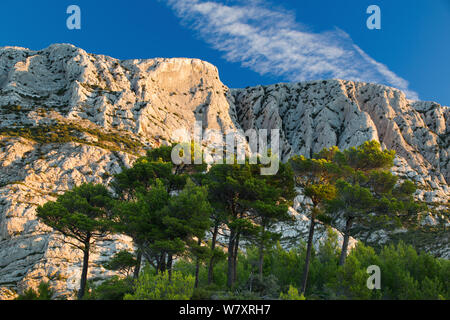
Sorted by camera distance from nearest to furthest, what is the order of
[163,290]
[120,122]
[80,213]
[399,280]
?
[163,290] → [399,280] → [80,213] → [120,122]

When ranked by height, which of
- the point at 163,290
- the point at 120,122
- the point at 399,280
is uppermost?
the point at 120,122

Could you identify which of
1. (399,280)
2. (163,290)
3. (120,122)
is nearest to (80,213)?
(163,290)

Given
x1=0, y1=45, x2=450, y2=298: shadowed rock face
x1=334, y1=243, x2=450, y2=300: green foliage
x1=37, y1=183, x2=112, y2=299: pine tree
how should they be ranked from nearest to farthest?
x1=334, y1=243, x2=450, y2=300: green foliage < x1=37, y1=183, x2=112, y2=299: pine tree < x1=0, y1=45, x2=450, y2=298: shadowed rock face

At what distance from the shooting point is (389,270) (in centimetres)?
1930

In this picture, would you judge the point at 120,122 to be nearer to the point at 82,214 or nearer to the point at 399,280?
the point at 82,214

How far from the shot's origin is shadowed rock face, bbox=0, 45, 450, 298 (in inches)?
1465

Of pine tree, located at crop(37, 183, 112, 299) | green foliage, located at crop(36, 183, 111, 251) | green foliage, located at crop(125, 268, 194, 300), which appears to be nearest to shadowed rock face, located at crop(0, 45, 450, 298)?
pine tree, located at crop(37, 183, 112, 299)

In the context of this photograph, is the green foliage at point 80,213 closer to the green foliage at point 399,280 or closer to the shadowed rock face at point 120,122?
the shadowed rock face at point 120,122

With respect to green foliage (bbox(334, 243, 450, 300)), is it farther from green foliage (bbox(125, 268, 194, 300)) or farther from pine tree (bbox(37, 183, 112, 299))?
pine tree (bbox(37, 183, 112, 299))

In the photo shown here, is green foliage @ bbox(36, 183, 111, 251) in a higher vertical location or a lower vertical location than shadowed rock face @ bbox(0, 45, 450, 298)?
lower

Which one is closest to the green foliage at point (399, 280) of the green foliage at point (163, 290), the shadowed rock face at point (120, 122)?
the green foliage at point (163, 290)

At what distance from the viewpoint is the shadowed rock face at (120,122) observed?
122 ft

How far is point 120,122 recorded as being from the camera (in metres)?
74.9

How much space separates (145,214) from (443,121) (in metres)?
117
